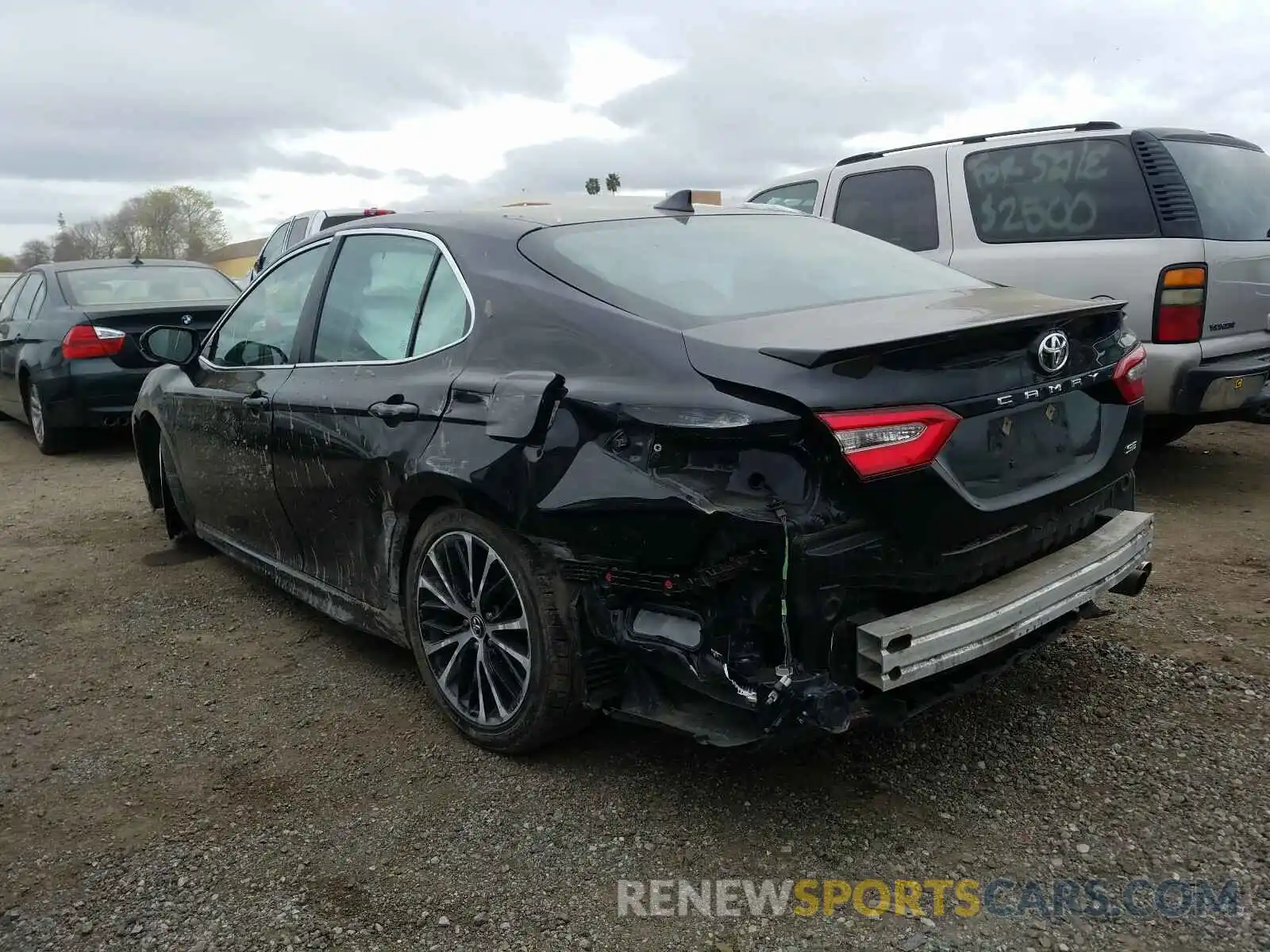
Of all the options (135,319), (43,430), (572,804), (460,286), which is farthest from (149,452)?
(572,804)

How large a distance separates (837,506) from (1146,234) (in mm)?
3706

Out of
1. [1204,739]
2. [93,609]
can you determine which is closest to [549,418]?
[1204,739]

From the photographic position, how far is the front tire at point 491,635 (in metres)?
2.74

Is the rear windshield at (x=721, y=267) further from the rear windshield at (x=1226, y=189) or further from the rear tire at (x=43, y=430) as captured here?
the rear tire at (x=43, y=430)

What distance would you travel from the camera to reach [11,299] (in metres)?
9.45

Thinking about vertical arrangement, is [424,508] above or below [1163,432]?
above

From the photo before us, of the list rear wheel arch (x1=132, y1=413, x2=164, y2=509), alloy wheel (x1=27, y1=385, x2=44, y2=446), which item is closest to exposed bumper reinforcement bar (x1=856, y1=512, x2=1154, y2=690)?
rear wheel arch (x1=132, y1=413, x2=164, y2=509)

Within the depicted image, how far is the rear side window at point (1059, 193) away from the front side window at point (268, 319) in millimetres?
3819

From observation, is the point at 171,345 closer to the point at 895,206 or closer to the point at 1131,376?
the point at 1131,376

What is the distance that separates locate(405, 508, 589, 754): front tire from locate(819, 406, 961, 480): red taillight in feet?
2.87

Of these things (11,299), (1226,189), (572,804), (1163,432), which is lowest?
(572,804)

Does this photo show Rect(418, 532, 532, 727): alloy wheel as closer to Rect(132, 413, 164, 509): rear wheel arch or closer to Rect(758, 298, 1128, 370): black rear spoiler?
Rect(758, 298, 1128, 370): black rear spoiler

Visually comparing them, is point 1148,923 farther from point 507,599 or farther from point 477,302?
point 477,302

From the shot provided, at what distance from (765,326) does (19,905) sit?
2.31 metres
